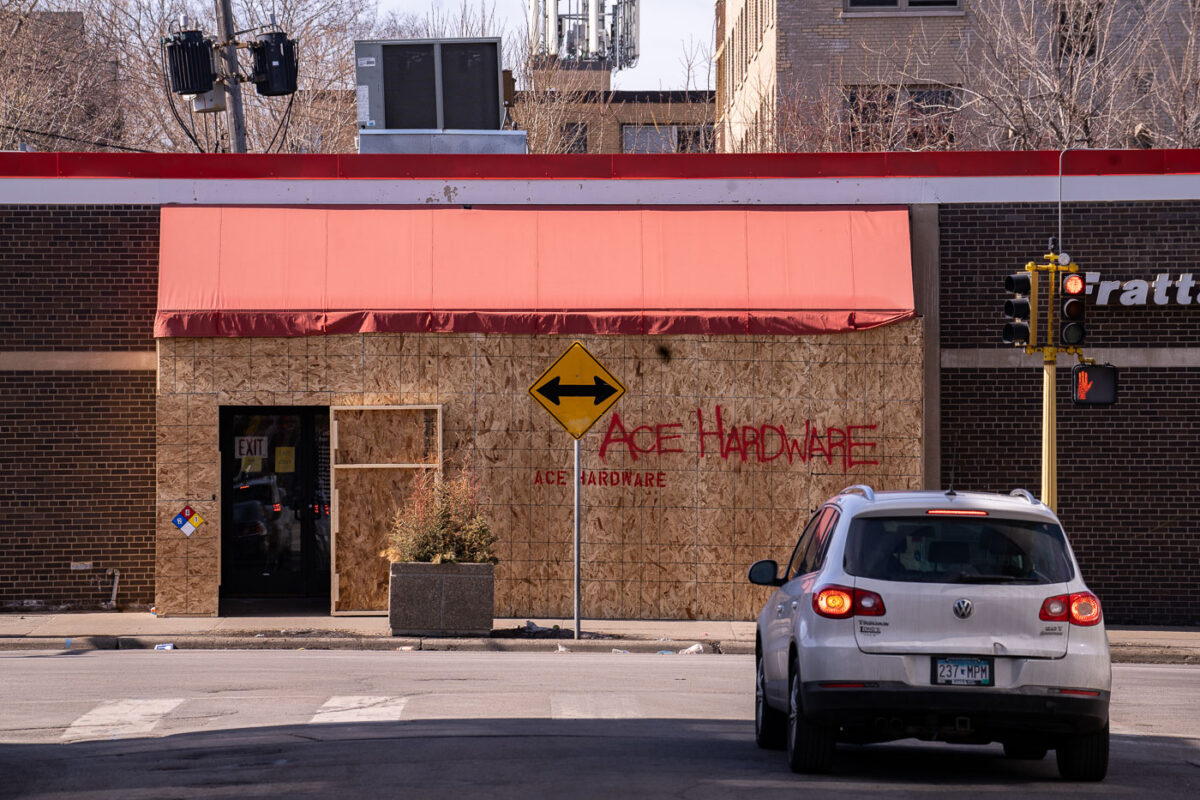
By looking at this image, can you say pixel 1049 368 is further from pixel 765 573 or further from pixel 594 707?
pixel 765 573

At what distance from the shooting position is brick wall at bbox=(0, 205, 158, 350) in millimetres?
19969

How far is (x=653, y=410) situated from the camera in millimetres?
19984

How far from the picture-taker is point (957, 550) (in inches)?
360

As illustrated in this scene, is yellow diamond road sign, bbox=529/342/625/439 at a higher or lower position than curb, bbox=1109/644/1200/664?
higher

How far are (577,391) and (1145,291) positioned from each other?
723cm

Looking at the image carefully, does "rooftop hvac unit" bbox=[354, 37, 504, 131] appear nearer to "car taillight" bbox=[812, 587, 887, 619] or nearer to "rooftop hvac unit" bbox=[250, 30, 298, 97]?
"rooftop hvac unit" bbox=[250, 30, 298, 97]

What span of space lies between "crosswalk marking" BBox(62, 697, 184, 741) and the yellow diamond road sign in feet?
22.2

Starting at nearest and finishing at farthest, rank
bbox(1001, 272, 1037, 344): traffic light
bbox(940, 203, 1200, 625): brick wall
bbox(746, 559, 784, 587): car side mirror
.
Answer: bbox(746, 559, 784, 587): car side mirror < bbox(1001, 272, 1037, 344): traffic light < bbox(940, 203, 1200, 625): brick wall

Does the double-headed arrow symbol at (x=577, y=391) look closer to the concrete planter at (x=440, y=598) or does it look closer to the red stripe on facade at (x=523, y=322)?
the red stripe on facade at (x=523, y=322)

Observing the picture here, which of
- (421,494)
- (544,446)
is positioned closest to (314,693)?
(421,494)

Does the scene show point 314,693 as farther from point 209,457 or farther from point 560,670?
point 209,457

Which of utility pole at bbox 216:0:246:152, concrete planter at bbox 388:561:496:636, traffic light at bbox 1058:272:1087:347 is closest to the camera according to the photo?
concrete planter at bbox 388:561:496:636

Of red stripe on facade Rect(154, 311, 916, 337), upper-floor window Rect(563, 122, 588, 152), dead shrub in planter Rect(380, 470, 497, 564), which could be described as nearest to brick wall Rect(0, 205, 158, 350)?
red stripe on facade Rect(154, 311, 916, 337)

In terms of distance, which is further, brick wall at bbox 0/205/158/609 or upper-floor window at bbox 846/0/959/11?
upper-floor window at bbox 846/0/959/11
